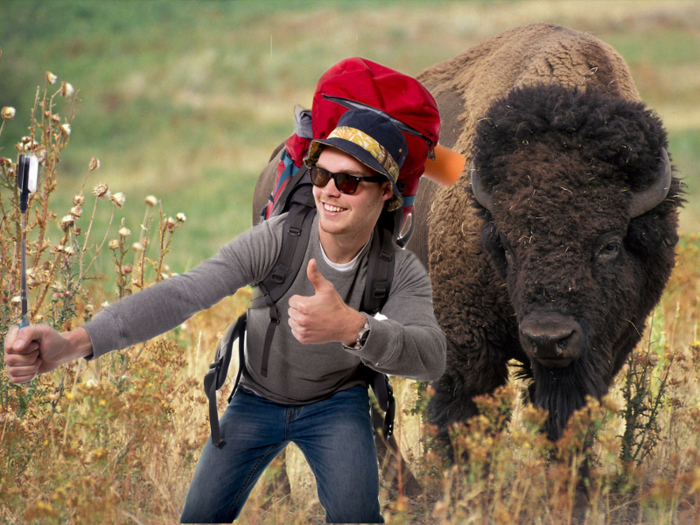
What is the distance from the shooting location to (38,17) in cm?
3647

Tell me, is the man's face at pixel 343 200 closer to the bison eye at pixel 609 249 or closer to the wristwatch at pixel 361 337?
the wristwatch at pixel 361 337

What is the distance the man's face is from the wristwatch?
45cm

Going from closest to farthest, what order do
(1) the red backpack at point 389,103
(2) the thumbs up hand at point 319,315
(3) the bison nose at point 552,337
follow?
(2) the thumbs up hand at point 319,315 < (1) the red backpack at point 389,103 < (3) the bison nose at point 552,337

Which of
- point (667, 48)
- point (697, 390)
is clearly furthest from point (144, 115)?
point (697, 390)

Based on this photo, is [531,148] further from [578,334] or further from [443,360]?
[443,360]

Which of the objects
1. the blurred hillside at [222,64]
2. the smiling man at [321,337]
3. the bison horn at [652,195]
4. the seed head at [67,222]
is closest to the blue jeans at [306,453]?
the smiling man at [321,337]

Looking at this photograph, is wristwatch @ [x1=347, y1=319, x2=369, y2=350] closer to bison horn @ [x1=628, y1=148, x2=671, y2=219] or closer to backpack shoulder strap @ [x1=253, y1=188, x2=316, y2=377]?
backpack shoulder strap @ [x1=253, y1=188, x2=316, y2=377]

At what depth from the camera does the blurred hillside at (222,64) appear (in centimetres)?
2508

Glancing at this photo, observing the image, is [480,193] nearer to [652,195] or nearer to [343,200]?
[652,195]

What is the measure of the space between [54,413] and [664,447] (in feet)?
11.2

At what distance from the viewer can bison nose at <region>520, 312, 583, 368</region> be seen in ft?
11.7

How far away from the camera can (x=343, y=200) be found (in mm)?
2736

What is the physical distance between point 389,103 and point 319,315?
105 cm

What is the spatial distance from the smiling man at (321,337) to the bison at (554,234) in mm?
1066
